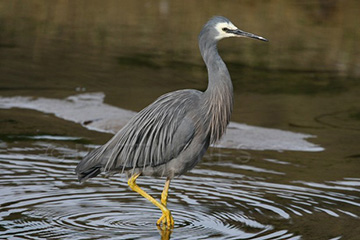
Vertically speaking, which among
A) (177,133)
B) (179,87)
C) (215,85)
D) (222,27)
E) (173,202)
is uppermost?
(222,27)

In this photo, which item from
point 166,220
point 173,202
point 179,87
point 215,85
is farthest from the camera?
point 179,87

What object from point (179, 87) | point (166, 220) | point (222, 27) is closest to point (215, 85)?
point (222, 27)

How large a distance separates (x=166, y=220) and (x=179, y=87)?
241 inches

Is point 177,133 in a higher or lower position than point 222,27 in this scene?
lower

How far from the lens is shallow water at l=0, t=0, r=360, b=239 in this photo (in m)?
6.89

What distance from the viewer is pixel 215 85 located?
6934mm

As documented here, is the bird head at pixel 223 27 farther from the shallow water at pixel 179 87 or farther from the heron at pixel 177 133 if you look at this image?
the shallow water at pixel 179 87

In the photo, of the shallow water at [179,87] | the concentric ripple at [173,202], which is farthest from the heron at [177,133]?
the shallow water at [179,87]

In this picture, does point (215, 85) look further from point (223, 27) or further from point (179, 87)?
point (179, 87)

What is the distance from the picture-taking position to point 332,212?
7.16 m

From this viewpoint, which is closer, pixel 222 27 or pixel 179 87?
pixel 222 27

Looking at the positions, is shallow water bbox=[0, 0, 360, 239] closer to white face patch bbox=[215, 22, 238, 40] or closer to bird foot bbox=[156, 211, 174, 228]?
bird foot bbox=[156, 211, 174, 228]

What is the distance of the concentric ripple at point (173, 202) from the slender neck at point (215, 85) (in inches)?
32.0

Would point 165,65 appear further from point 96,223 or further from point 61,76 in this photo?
point 96,223
